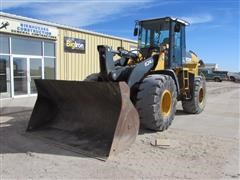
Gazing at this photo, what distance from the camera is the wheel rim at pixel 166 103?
22.7 ft

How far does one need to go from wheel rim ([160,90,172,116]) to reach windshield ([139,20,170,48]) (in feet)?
5.71

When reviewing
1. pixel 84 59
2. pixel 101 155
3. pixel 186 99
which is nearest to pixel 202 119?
pixel 186 99

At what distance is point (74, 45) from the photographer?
55.0 ft

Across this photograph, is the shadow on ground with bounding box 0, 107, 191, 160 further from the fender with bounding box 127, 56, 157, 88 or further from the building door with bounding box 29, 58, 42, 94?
the building door with bounding box 29, 58, 42, 94

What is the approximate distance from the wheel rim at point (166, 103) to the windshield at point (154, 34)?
1740 millimetres

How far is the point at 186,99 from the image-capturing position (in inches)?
358

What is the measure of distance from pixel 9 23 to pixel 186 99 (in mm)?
8231

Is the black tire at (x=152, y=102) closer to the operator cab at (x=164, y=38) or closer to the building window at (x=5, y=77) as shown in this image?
the operator cab at (x=164, y=38)

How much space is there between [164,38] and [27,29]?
7.94 meters

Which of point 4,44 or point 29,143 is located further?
point 4,44

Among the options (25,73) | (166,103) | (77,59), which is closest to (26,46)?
(25,73)

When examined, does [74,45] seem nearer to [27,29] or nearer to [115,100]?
[27,29]

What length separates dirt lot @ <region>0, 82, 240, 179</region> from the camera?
4367 millimetres

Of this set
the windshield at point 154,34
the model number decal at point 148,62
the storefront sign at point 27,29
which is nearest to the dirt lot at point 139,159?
the model number decal at point 148,62
